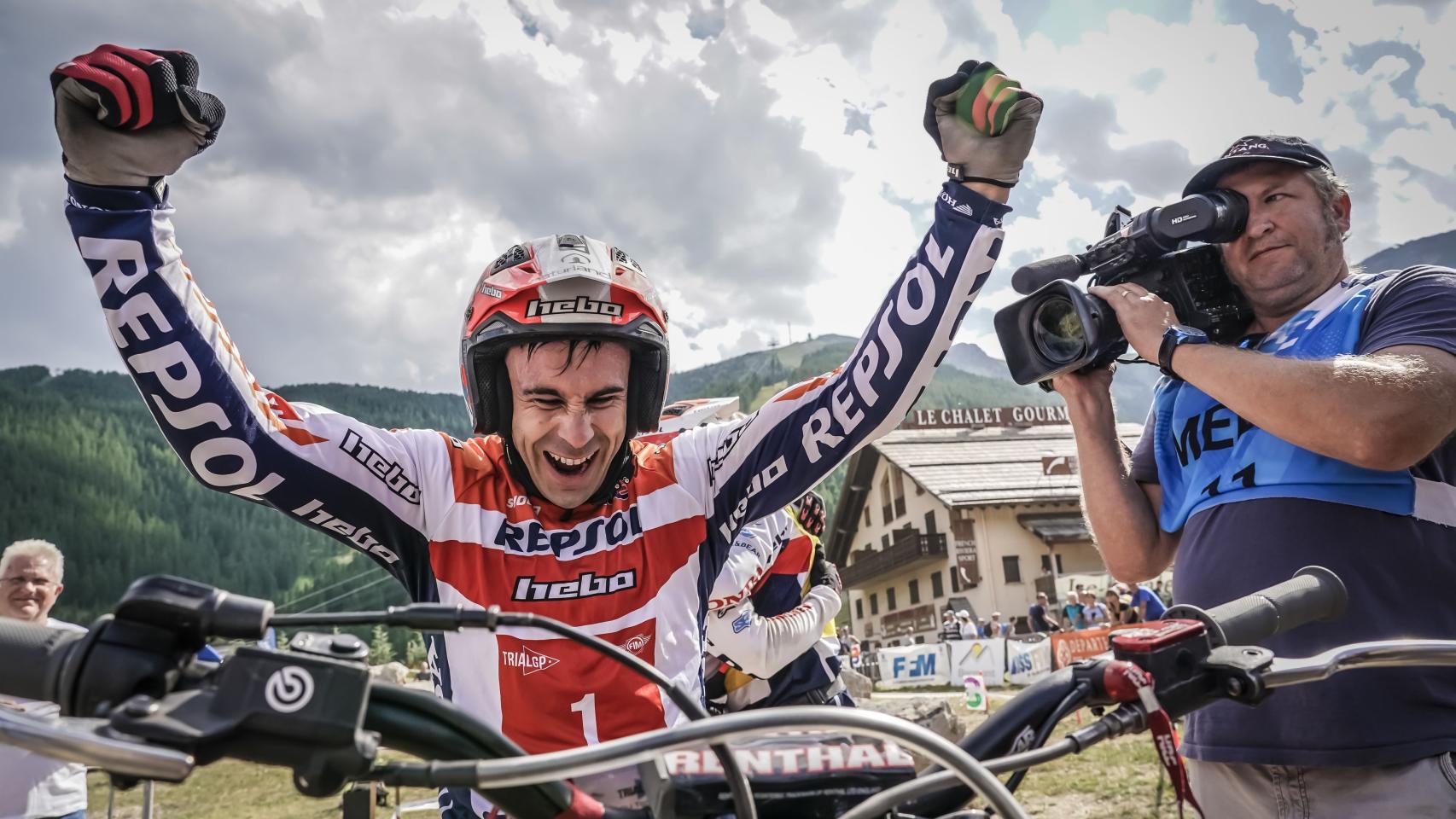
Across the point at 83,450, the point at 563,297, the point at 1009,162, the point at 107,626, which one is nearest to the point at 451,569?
the point at 563,297

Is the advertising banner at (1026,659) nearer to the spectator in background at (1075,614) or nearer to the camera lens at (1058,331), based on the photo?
the spectator in background at (1075,614)

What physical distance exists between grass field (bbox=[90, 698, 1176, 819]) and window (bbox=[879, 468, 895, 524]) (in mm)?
30869

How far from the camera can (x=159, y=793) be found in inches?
499

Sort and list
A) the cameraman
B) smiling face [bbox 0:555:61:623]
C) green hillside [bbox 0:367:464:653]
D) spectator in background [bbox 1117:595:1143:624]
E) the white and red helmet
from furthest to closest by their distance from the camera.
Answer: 1. green hillside [bbox 0:367:464:653]
2. spectator in background [bbox 1117:595:1143:624]
3. smiling face [bbox 0:555:61:623]
4. the white and red helmet
5. the cameraman

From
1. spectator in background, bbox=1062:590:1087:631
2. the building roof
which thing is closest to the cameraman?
spectator in background, bbox=1062:590:1087:631

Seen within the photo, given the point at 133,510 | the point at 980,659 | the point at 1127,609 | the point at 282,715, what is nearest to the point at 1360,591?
the point at 282,715

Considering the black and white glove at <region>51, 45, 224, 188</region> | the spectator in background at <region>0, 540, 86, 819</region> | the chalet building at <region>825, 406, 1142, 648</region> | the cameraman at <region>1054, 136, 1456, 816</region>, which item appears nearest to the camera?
the black and white glove at <region>51, 45, 224, 188</region>

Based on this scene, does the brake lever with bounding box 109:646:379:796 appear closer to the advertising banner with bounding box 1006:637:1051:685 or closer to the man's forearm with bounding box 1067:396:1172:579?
the man's forearm with bounding box 1067:396:1172:579

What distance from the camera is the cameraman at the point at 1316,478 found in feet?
7.69

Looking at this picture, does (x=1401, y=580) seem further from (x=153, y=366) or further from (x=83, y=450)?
(x=83, y=450)

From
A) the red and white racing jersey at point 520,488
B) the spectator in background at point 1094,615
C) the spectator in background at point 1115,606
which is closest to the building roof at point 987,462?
the spectator in background at point 1094,615

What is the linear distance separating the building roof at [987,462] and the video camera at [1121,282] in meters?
34.4

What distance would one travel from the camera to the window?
45594 mm

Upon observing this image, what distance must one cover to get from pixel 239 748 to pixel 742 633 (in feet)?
14.4
